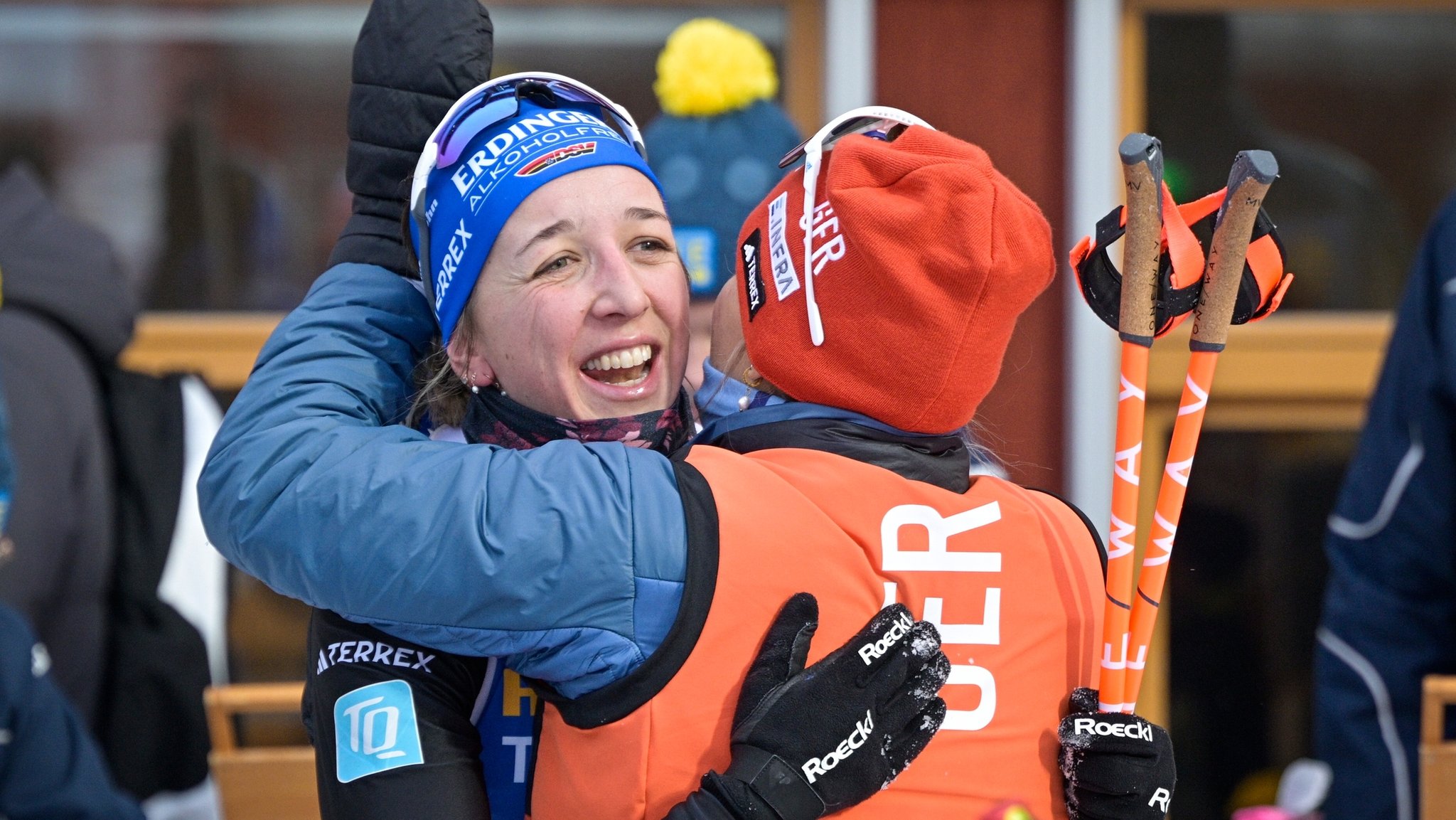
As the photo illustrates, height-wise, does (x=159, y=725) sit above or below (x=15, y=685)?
below

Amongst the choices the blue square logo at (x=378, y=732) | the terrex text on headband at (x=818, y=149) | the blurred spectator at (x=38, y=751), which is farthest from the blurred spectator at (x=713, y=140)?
the blue square logo at (x=378, y=732)

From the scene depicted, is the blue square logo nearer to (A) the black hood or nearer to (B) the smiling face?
(B) the smiling face

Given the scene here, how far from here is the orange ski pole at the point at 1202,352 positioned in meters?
1.25

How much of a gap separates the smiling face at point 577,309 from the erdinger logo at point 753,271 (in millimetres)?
169

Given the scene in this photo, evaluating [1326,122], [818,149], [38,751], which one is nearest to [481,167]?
[818,149]

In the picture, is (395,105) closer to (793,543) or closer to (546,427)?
(546,427)

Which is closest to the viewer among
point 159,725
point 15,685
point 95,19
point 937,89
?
point 15,685

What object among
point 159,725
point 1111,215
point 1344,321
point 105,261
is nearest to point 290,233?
point 105,261

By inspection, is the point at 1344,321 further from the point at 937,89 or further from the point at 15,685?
the point at 15,685

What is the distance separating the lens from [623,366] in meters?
1.60

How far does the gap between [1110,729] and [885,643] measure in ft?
0.75

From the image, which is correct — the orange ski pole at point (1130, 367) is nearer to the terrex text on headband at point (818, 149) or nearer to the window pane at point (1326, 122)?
the terrex text on headband at point (818, 149)

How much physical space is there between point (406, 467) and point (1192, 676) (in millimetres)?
3119

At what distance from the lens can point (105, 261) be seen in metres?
3.23
